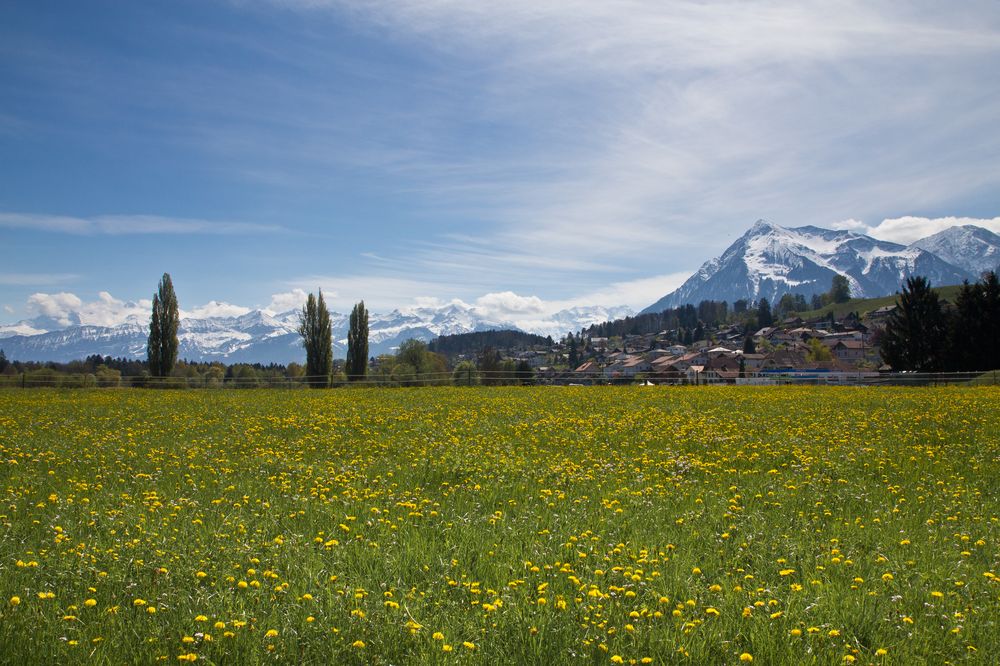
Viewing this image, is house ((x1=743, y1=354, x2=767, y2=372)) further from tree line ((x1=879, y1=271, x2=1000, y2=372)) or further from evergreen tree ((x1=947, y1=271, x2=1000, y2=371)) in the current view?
evergreen tree ((x1=947, y1=271, x2=1000, y2=371))

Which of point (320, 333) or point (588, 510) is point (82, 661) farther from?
point (320, 333)

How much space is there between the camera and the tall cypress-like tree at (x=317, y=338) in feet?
207

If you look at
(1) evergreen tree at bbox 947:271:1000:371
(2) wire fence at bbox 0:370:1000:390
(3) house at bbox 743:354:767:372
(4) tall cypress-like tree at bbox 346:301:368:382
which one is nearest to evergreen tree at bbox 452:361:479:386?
(2) wire fence at bbox 0:370:1000:390

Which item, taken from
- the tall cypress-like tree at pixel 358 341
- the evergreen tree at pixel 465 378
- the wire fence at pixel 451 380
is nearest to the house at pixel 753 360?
the wire fence at pixel 451 380

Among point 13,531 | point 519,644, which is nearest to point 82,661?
point 519,644

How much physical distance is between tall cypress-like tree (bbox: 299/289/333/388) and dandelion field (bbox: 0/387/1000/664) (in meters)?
48.4

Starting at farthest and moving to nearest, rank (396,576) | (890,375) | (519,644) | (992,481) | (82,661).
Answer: (890,375), (992,481), (396,576), (519,644), (82,661)

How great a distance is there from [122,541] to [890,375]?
156ft

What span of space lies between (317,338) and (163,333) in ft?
46.7

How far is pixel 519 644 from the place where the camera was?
4.73 metres

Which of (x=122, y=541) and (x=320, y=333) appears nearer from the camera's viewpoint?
(x=122, y=541)

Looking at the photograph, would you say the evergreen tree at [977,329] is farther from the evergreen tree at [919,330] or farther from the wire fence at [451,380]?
the wire fence at [451,380]

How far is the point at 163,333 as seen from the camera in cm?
5372

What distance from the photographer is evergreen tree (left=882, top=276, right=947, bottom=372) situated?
6178cm
